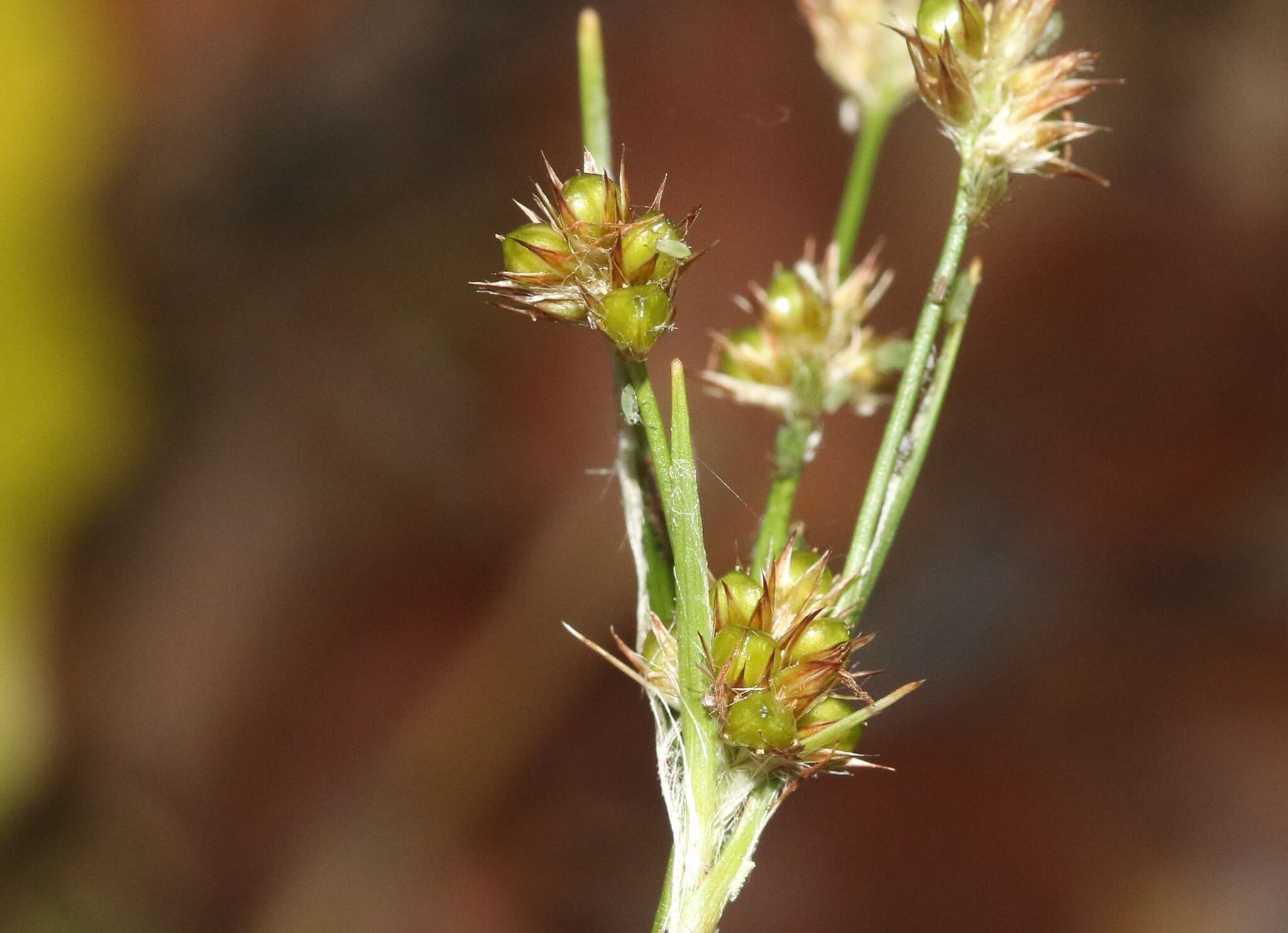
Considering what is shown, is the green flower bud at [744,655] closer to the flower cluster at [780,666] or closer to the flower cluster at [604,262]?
the flower cluster at [780,666]

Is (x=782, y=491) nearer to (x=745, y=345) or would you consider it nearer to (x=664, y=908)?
(x=745, y=345)

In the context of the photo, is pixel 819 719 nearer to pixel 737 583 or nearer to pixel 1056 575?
pixel 737 583

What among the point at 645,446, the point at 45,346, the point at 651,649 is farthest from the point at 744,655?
the point at 45,346

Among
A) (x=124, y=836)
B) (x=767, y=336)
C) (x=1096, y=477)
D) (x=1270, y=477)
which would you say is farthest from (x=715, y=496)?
(x=767, y=336)

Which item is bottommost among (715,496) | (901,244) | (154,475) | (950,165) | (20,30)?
(154,475)

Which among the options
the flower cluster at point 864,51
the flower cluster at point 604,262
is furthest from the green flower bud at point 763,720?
the flower cluster at point 864,51

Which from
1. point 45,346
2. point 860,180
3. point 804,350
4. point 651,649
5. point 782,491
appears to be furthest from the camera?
point 45,346
